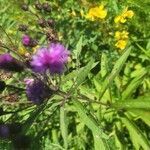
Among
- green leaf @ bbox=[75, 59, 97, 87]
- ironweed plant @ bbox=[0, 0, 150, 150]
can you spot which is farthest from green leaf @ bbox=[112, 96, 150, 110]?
green leaf @ bbox=[75, 59, 97, 87]

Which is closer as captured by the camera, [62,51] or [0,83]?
[62,51]

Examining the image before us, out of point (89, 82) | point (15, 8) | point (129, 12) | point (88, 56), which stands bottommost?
point (89, 82)

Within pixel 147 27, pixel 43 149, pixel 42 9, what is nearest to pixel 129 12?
pixel 147 27

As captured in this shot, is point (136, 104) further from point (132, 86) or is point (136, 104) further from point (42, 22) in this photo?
point (42, 22)

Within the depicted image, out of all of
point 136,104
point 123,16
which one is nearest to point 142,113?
point 136,104

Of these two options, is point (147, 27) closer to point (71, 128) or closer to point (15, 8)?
point (71, 128)

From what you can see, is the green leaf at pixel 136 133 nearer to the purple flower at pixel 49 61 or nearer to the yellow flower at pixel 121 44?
the purple flower at pixel 49 61

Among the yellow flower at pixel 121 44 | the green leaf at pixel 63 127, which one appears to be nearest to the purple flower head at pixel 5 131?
the green leaf at pixel 63 127

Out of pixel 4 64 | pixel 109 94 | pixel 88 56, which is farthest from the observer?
pixel 88 56
